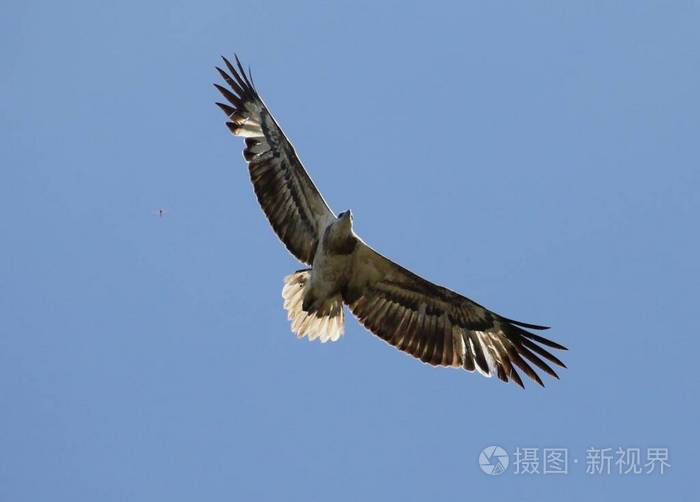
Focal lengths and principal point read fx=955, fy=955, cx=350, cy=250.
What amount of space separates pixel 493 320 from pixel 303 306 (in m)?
1.97

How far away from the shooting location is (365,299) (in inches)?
393

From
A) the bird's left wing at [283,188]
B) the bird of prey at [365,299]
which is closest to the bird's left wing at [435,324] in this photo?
the bird of prey at [365,299]

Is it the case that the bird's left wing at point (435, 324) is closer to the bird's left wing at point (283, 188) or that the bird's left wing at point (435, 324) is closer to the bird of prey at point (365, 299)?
the bird of prey at point (365, 299)

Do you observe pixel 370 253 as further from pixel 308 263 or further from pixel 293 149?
pixel 293 149

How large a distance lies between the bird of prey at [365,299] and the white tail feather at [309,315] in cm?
1

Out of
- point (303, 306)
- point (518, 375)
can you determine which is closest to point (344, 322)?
point (303, 306)

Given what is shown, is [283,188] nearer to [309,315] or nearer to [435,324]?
[309,315]

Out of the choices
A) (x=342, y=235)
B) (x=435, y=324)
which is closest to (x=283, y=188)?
(x=342, y=235)

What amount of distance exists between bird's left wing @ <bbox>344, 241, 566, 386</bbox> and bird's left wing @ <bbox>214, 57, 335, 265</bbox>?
2.15 ft

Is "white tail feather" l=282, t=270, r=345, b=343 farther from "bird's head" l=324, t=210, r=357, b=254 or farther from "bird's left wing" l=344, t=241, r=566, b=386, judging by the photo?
"bird's head" l=324, t=210, r=357, b=254

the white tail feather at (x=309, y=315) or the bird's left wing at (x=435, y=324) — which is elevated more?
the bird's left wing at (x=435, y=324)

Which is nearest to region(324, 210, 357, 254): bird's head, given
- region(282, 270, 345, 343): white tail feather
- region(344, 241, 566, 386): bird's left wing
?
region(344, 241, 566, 386): bird's left wing

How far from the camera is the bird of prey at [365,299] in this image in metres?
9.73

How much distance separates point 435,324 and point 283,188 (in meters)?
2.13
